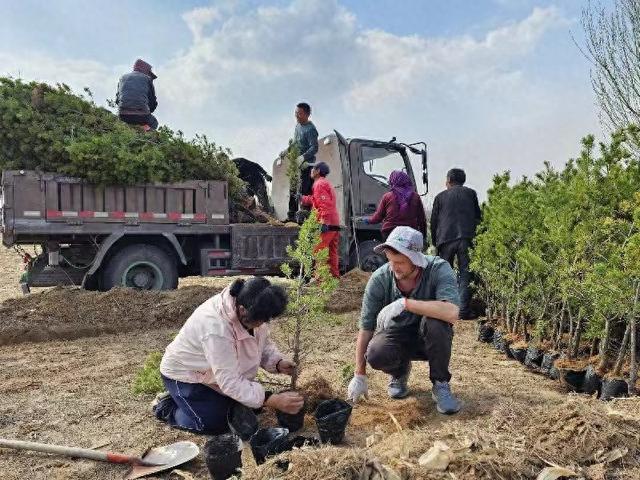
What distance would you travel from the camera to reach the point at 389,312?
344cm

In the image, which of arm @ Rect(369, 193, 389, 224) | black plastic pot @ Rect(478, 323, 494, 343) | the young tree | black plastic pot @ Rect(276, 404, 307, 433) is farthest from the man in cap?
arm @ Rect(369, 193, 389, 224)

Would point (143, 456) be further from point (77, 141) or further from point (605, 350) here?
point (77, 141)

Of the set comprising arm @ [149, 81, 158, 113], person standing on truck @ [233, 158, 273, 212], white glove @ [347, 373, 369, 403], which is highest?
arm @ [149, 81, 158, 113]

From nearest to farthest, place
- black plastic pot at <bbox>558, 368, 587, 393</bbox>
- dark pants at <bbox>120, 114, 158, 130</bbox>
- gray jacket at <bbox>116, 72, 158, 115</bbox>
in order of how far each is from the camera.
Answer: black plastic pot at <bbox>558, 368, 587, 393</bbox> → gray jacket at <bbox>116, 72, 158, 115</bbox> → dark pants at <bbox>120, 114, 158, 130</bbox>

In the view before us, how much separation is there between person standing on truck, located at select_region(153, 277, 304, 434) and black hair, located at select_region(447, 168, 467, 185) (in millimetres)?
4295

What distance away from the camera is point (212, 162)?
8.54 metres

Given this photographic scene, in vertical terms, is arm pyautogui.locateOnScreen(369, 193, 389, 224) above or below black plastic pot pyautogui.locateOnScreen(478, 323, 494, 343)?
above

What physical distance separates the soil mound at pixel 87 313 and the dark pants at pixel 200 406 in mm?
3721

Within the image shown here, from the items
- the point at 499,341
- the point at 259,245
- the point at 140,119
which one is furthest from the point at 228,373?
the point at 140,119

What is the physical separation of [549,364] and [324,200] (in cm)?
391

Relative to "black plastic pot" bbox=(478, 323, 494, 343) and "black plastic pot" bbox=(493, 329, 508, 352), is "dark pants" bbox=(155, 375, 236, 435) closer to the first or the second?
"black plastic pot" bbox=(493, 329, 508, 352)

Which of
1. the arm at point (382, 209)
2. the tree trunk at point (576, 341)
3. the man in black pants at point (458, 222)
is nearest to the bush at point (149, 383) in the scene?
the tree trunk at point (576, 341)

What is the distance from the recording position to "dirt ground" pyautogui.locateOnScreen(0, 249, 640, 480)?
86.9 inches

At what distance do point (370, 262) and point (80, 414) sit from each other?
636cm
